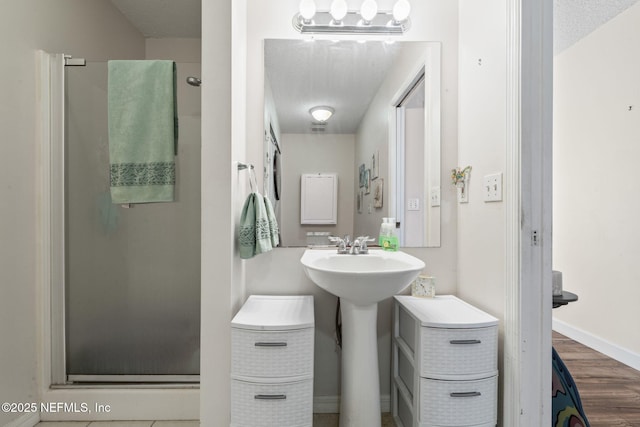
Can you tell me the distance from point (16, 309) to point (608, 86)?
3874 mm

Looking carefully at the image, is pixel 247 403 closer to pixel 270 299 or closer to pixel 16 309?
pixel 270 299

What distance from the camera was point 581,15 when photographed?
2170 mm

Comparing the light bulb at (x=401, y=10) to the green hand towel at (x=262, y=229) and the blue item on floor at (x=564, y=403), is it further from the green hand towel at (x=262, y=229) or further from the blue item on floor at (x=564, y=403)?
the blue item on floor at (x=564, y=403)

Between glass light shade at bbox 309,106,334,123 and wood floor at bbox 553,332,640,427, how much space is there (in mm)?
2014

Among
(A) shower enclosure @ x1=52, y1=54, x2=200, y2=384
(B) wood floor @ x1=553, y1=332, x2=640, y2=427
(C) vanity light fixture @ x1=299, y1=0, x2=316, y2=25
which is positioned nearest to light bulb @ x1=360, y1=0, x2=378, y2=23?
(C) vanity light fixture @ x1=299, y1=0, x2=316, y2=25

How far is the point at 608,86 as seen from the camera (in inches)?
88.5

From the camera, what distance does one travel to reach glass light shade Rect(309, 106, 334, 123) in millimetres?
1617

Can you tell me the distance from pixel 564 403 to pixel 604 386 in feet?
3.07

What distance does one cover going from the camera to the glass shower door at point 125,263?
5.13 feet

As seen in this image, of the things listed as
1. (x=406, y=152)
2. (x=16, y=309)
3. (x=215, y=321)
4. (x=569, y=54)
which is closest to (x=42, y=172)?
(x=16, y=309)

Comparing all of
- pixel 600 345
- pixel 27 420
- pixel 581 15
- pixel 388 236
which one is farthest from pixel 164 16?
pixel 600 345

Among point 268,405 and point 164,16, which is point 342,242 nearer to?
point 268,405

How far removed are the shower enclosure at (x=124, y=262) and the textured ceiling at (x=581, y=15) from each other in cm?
247

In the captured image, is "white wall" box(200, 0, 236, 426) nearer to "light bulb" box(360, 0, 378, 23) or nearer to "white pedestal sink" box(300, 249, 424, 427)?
"white pedestal sink" box(300, 249, 424, 427)
